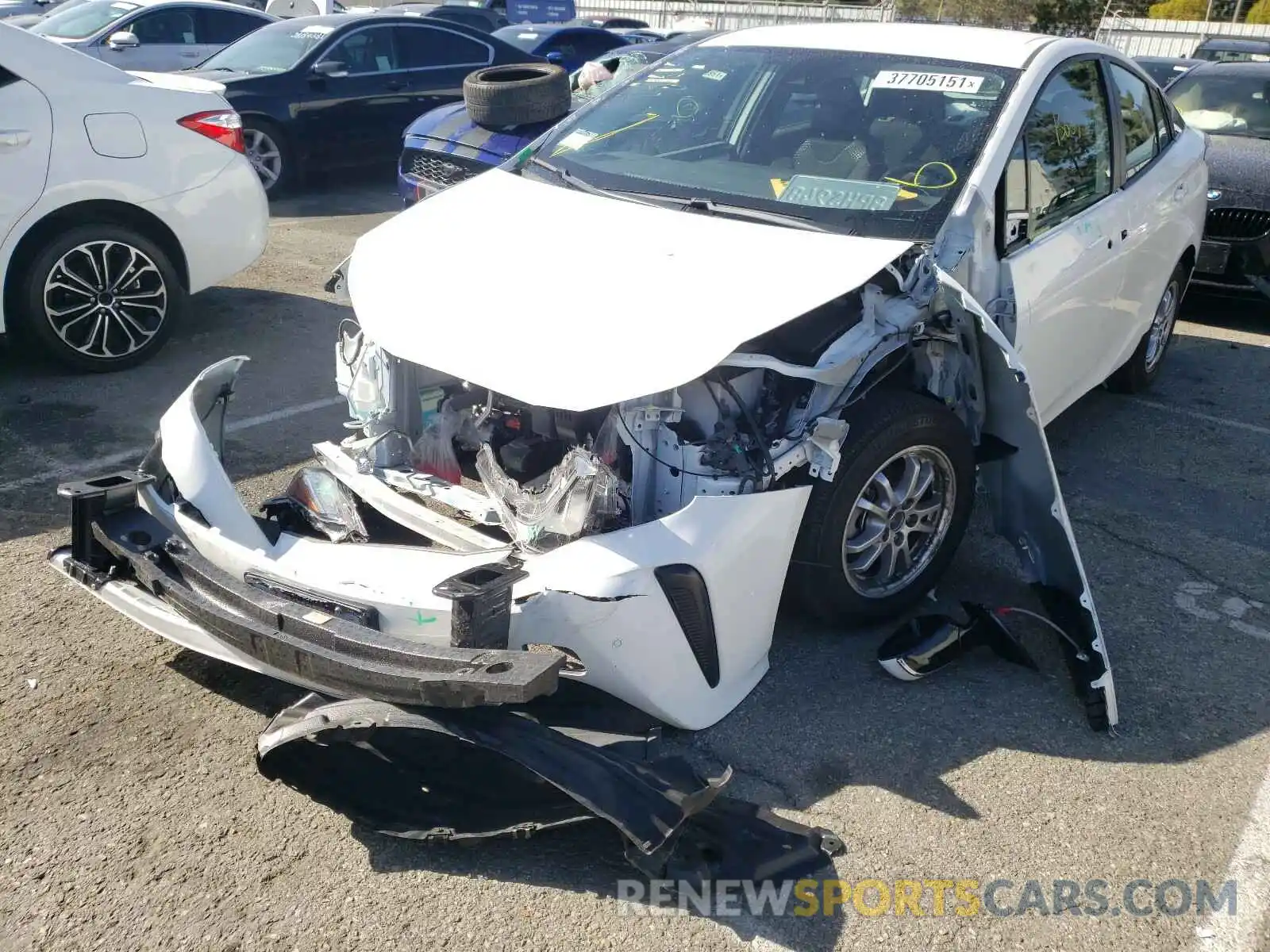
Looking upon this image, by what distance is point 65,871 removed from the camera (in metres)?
2.65

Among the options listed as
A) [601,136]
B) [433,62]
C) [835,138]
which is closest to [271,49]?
[433,62]

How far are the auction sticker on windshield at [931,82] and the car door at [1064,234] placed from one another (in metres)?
0.24

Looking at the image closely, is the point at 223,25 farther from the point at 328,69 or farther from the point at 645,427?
the point at 645,427

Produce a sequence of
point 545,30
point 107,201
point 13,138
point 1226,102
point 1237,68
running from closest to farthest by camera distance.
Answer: point 13,138 < point 107,201 < point 1226,102 < point 1237,68 < point 545,30

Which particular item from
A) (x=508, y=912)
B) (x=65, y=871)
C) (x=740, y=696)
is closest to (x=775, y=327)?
(x=740, y=696)

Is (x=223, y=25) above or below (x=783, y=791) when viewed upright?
above

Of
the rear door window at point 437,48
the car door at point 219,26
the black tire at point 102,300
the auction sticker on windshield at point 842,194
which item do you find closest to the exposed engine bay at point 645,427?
the auction sticker on windshield at point 842,194

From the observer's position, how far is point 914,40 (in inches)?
171

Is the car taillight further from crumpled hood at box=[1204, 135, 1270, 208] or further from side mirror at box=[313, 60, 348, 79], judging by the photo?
crumpled hood at box=[1204, 135, 1270, 208]

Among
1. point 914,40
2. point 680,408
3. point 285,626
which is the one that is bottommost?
point 285,626

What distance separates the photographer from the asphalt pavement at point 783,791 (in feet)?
8.40

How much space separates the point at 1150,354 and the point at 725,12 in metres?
25.0

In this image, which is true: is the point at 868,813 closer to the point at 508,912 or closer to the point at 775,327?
the point at 508,912

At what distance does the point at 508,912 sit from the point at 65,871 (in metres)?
1.06
